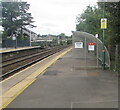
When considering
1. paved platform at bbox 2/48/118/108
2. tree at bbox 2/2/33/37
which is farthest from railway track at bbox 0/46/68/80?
tree at bbox 2/2/33/37

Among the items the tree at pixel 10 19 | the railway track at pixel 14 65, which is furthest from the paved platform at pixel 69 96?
the tree at pixel 10 19

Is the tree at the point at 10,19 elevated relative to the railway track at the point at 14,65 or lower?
elevated

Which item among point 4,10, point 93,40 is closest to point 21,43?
point 4,10

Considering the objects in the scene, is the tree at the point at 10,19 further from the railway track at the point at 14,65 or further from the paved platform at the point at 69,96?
the paved platform at the point at 69,96

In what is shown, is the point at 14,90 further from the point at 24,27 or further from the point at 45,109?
the point at 24,27

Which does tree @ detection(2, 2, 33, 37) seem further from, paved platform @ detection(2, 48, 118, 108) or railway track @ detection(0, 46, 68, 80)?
paved platform @ detection(2, 48, 118, 108)

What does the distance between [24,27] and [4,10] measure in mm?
10283

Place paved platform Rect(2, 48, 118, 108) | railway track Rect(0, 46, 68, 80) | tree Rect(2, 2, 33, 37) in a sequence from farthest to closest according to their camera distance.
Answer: tree Rect(2, 2, 33, 37) < railway track Rect(0, 46, 68, 80) < paved platform Rect(2, 48, 118, 108)

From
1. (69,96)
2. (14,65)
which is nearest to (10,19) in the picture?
(14,65)

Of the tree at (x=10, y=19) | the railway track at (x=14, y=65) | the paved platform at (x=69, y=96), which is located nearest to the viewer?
the paved platform at (x=69, y=96)

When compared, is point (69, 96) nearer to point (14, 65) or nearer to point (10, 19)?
point (14, 65)

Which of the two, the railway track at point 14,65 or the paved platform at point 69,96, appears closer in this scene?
the paved platform at point 69,96

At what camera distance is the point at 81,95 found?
7.61 metres

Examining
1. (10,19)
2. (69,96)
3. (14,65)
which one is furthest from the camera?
(10,19)
